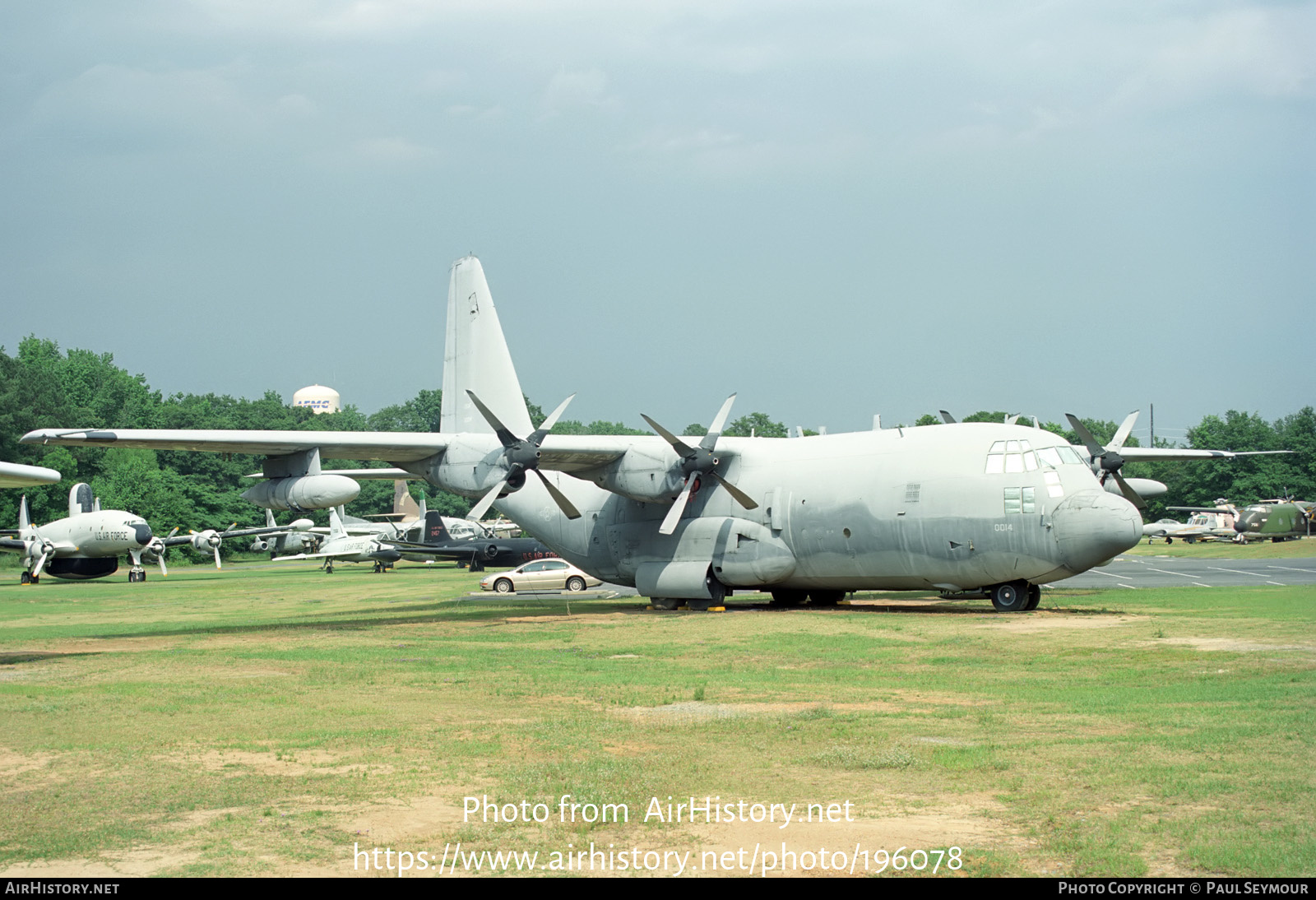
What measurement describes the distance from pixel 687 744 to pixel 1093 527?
14.0m

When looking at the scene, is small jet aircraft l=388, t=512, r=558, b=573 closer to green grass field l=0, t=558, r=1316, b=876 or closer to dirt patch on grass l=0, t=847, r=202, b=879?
green grass field l=0, t=558, r=1316, b=876

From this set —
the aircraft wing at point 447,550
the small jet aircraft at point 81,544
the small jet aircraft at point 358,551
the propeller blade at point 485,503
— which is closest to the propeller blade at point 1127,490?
the propeller blade at point 485,503

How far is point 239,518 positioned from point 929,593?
260 feet

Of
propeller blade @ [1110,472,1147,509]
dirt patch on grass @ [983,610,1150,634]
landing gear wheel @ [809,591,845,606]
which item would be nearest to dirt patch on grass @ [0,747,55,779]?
dirt patch on grass @ [983,610,1150,634]

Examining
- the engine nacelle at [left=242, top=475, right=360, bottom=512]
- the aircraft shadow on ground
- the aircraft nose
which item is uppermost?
the engine nacelle at [left=242, top=475, right=360, bottom=512]

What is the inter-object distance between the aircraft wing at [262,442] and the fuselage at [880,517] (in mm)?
1293

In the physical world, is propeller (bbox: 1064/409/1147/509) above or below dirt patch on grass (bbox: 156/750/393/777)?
above

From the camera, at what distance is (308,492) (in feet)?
82.1

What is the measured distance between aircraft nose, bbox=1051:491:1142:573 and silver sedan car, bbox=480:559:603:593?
68.8 ft

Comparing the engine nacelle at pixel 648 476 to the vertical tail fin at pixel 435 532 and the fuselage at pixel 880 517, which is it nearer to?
the fuselage at pixel 880 517

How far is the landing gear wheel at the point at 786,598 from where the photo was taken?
95.1ft

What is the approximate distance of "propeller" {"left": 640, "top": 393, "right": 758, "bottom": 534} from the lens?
26797mm

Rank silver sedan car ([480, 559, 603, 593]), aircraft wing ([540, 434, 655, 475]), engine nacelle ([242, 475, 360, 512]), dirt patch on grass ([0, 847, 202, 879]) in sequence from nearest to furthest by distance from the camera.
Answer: dirt patch on grass ([0, 847, 202, 879]) < engine nacelle ([242, 475, 360, 512]) < aircraft wing ([540, 434, 655, 475]) < silver sedan car ([480, 559, 603, 593])

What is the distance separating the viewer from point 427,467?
91.1ft
